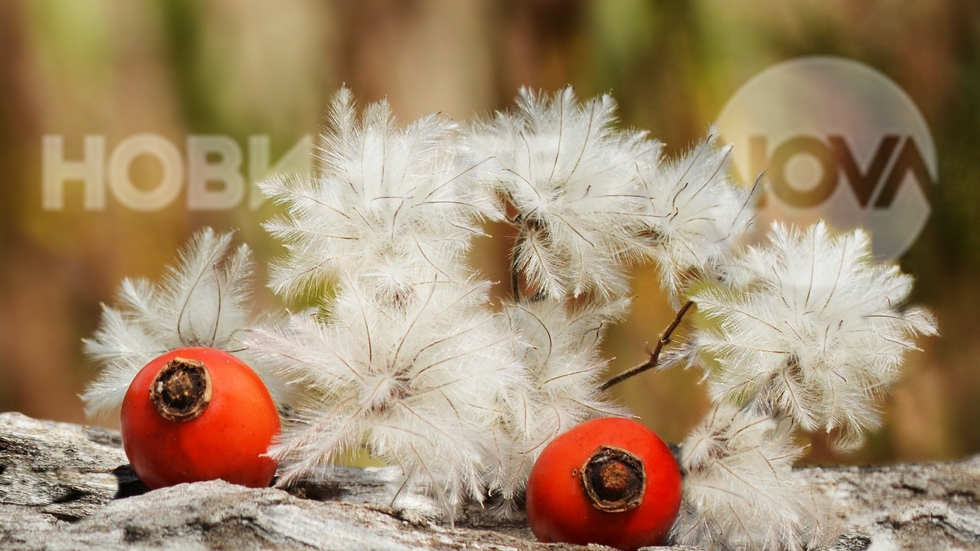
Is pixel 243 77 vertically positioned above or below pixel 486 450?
above

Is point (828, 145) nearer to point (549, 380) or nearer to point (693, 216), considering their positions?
point (693, 216)

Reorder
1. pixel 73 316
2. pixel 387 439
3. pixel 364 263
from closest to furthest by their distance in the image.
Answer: pixel 387 439, pixel 364 263, pixel 73 316

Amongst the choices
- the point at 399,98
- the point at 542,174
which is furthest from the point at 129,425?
the point at 399,98

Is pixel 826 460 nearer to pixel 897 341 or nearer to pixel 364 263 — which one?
pixel 897 341

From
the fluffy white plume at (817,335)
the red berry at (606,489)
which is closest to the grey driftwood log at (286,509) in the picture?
the red berry at (606,489)

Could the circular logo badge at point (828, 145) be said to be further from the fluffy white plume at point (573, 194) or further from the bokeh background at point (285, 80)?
the fluffy white plume at point (573, 194)

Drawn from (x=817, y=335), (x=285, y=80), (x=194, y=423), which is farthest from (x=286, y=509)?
(x=285, y=80)
